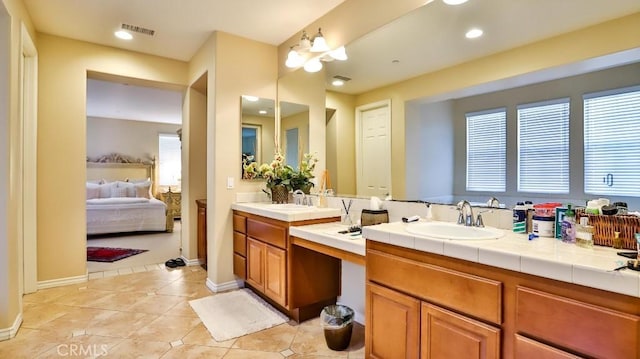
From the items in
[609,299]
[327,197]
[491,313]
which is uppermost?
[327,197]

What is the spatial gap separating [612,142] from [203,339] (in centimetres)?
267

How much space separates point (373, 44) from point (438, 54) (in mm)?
573

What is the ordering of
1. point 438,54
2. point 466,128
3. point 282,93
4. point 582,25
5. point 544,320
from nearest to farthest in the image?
point 544,320 → point 582,25 → point 466,128 → point 438,54 → point 282,93

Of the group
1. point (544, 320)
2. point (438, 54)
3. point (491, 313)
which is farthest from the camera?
point (438, 54)

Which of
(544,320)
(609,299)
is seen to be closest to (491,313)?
(544,320)

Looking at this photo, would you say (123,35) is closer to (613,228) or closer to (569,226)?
(569,226)

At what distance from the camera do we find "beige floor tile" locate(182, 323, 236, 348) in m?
2.32

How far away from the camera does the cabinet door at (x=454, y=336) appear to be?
4.33 ft

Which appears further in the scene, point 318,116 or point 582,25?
A: point 318,116

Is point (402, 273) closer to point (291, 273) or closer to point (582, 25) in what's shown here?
point (291, 273)

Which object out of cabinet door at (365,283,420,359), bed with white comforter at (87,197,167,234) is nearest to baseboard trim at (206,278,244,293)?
cabinet door at (365,283,420,359)

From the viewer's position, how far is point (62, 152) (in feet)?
11.7

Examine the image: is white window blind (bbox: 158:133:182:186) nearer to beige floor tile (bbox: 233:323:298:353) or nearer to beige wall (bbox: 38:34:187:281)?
beige wall (bbox: 38:34:187:281)

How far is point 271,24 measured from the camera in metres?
3.20
